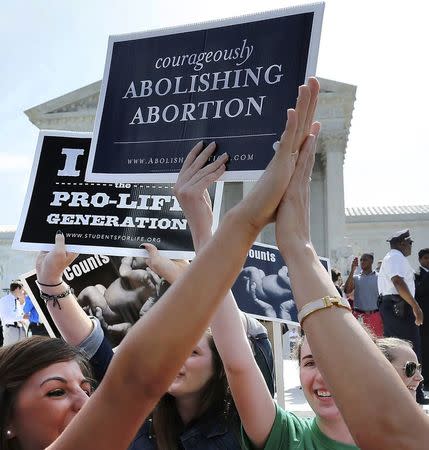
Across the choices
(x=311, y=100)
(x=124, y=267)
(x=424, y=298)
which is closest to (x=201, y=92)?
(x=311, y=100)

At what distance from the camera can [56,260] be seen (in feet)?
8.22

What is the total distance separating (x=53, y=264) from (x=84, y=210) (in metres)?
0.41

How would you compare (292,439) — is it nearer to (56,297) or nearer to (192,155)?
(192,155)

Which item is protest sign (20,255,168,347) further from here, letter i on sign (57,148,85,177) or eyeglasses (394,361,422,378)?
eyeglasses (394,361,422,378)

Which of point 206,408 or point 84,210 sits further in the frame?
point 84,210

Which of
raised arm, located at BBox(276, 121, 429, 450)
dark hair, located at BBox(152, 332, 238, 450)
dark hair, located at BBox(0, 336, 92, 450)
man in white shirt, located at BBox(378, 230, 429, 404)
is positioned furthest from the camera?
man in white shirt, located at BBox(378, 230, 429, 404)

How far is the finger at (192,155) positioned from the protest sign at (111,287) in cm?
230

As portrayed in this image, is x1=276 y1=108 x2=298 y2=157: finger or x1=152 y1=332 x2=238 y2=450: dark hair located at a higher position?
x1=276 y1=108 x2=298 y2=157: finger

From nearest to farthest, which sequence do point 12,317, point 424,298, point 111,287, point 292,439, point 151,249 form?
1. point 292,439
2. point 151,249
3. point 111,287
4. point 424,298
5. point 12,317

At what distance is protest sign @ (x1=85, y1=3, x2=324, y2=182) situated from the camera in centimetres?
179

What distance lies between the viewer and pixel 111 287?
3.98 m

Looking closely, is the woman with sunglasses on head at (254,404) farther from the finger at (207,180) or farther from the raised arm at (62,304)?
the raised arm at (62,304)

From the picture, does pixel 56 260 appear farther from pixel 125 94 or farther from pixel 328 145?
pixel 328 145

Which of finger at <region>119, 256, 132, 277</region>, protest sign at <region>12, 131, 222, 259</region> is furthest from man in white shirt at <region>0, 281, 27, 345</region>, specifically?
protest sign at <region>12, 131, 222, 259</region>
